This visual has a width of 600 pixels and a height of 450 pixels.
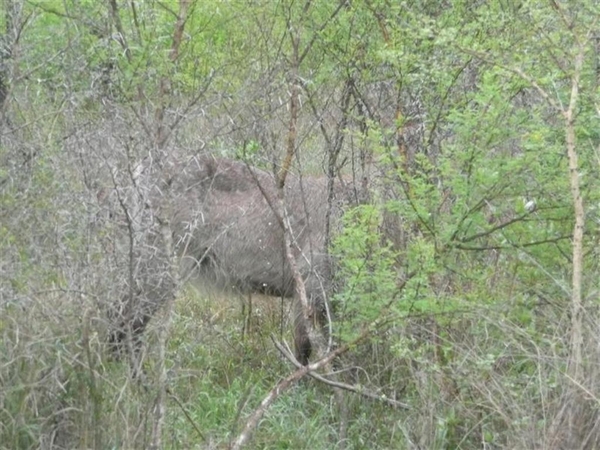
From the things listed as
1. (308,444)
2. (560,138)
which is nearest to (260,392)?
(308,444)

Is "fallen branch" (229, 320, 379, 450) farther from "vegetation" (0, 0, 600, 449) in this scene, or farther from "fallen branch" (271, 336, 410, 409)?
"fallen branch" (271, 336, 410, 409)

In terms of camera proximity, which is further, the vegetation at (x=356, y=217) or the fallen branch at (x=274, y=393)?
the fallen branch at (x=274, y=393)

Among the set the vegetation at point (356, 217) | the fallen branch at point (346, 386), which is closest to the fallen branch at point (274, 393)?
→ the vegetation at point (356, 217)

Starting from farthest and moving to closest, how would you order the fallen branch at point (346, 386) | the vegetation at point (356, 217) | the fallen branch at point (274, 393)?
the fallen branch at point (346, 386) < the fallen branch at point (274, 393) < the vegetation at point (356, 217)

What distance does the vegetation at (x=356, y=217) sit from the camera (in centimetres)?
518

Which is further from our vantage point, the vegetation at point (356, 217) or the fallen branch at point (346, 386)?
the fallen branch at point (346, 386)

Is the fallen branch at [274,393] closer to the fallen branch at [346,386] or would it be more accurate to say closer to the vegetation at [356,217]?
the vegetation at [356,217]

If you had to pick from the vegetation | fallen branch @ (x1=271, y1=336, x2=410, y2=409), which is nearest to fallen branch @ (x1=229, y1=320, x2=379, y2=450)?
the vegetation

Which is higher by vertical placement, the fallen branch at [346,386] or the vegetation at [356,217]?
the vegetation at [356,217]

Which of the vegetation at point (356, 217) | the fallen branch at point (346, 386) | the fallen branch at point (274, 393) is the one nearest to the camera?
the vegetation at point (356, 217)

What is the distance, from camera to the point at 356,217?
618cm

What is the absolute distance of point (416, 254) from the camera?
5.66m

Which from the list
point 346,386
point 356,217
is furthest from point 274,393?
point 356,217

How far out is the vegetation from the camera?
518 cm
